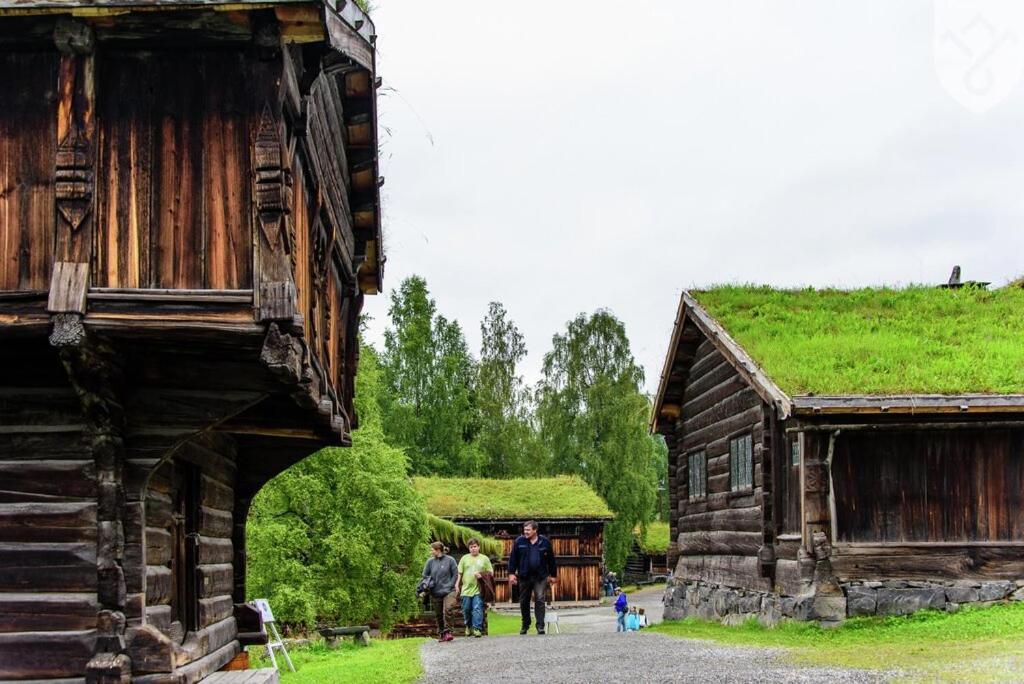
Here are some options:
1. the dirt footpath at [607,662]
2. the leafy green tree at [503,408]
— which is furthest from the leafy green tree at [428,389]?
the dirt footpath at [607,662]

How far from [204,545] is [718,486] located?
1353 cm

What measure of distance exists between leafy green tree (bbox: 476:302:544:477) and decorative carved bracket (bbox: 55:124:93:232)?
5132 cm

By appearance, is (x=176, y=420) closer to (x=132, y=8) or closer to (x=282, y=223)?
(x=282, y=223)

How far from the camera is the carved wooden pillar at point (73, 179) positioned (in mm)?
9195

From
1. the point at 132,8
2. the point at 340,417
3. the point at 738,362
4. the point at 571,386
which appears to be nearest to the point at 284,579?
the point at 738,362

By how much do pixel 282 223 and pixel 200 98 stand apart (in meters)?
1.30

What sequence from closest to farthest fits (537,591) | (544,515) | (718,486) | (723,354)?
1. (537,591)
2. (723,354)
3. (718,486)
4. (544,515)

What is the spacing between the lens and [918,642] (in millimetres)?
15867

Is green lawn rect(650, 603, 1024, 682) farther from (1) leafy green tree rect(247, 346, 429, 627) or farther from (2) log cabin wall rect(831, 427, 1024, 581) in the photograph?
(1) leafy green tree rect(247, 346, 429, 627)

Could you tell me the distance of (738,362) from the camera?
20031 millimetres

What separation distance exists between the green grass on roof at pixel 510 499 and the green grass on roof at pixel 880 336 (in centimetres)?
2110

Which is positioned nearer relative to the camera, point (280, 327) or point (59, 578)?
point (280, 327)

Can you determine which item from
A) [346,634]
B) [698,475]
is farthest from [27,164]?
[698,475]

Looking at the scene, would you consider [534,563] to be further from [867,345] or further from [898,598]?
[867,345]
